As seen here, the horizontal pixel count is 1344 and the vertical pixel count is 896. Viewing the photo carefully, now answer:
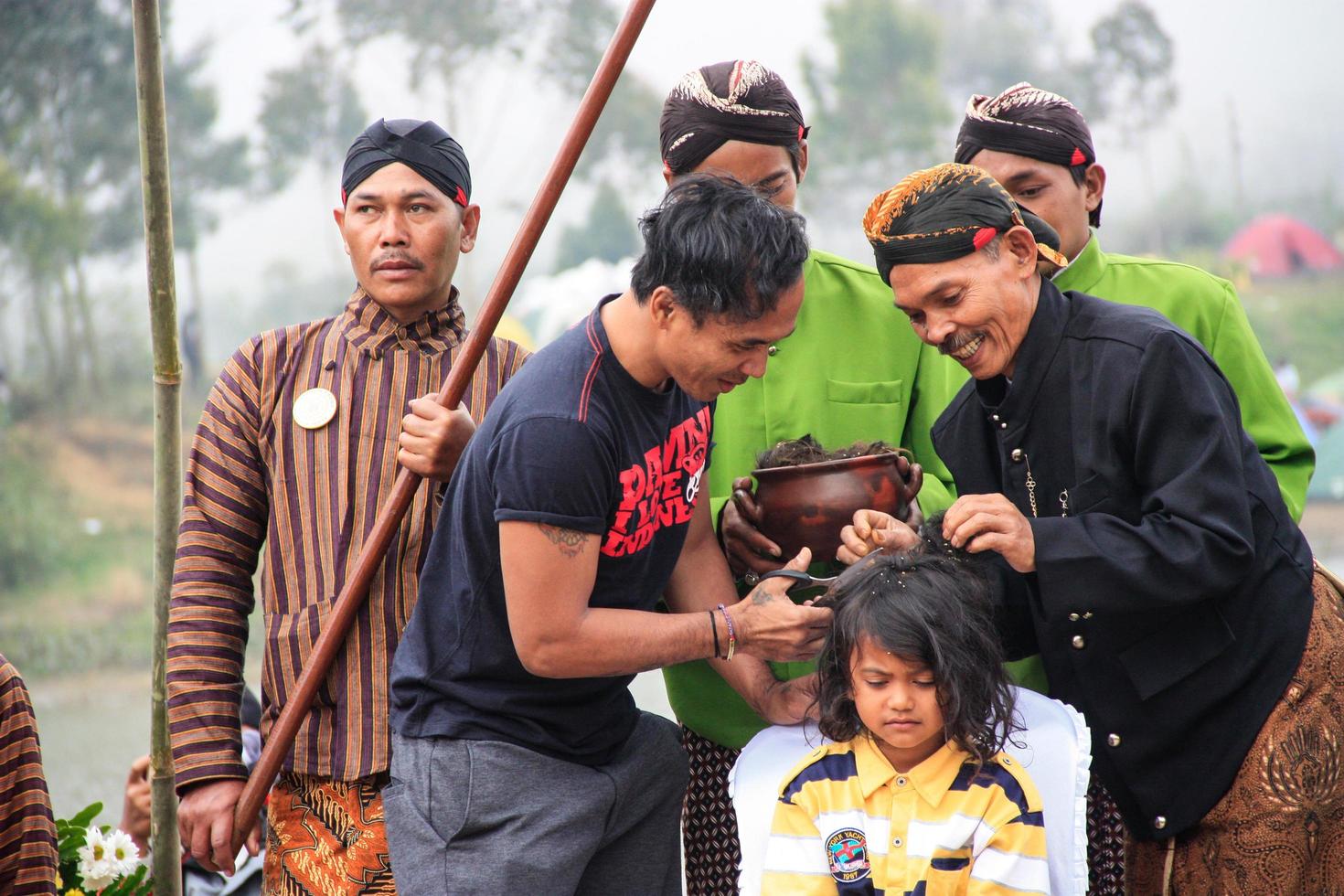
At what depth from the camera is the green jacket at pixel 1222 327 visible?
8.96ft

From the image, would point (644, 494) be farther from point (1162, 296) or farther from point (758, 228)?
point (1162, 296)

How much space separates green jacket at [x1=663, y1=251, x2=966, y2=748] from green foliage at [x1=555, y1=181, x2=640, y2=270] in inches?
266

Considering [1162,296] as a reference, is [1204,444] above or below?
below

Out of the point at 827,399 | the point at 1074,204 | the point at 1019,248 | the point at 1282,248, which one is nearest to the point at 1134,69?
the point at 1282,248

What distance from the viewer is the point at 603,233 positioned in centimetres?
971

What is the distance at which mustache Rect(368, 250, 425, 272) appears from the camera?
275 cm

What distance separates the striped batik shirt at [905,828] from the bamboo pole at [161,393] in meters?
1.41

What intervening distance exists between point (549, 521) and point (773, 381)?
3.39 ft

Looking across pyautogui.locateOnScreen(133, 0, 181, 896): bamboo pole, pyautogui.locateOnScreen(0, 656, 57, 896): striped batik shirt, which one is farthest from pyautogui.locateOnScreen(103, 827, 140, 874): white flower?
pyautogui.locateOnScreen(0, 656, 57, 896): striped batik shirt

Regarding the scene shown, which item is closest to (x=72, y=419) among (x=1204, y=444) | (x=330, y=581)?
(x=330, y=581)

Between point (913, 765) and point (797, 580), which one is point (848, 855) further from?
point (797, 580)

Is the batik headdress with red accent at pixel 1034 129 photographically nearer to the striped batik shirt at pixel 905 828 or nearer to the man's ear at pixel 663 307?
the man's ear at pixel 663 307

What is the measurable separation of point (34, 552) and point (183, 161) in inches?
117

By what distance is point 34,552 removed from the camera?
363 inches
